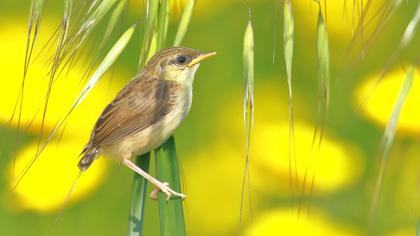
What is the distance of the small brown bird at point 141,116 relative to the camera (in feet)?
3.26

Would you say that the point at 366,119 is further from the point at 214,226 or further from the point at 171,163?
the point at 171,163

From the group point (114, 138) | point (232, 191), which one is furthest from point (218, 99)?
point (114, 138)

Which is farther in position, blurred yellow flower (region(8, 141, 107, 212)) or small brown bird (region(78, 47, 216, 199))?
blurred yellow flower (region(8, 141, 107, 212))

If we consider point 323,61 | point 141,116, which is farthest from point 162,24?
point 141,116

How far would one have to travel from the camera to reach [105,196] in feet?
4.02

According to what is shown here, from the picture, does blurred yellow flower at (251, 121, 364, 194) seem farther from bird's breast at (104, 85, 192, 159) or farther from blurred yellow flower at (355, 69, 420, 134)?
bird's breast at (104, 85, 192, 159)

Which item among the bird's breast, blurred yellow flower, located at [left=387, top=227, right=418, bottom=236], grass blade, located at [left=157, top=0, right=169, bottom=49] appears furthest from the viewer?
blurred yellow flower, located at [left=387, top=227, right=418, bottom=236]

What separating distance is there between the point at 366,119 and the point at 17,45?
1.80ft

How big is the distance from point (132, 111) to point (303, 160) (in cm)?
35

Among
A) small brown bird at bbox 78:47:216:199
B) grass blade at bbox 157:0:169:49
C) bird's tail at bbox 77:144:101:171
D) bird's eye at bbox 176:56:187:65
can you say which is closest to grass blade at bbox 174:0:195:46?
grass blade at bbox 157:0:169:49

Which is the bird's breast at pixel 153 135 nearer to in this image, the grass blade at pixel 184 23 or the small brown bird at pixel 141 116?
the small brown bird at pixel 141 116

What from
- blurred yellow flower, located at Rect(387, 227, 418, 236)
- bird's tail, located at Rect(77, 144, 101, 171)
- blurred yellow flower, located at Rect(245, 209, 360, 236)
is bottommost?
blurred yellow flower, located at Rect(387, 227, 418, 236)

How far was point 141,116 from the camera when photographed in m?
1.03

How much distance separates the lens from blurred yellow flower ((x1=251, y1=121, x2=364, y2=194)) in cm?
123
